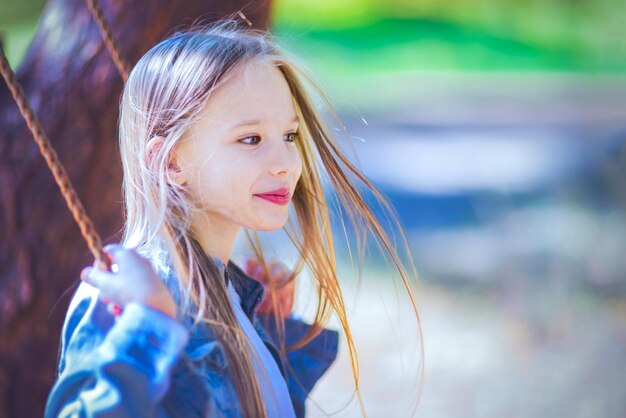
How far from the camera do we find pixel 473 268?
1601 mm

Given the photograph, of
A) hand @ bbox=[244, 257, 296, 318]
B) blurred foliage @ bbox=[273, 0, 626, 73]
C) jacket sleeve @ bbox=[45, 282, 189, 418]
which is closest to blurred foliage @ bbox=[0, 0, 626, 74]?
blurred foliage @ bbox=[273, 0, 626, 73]

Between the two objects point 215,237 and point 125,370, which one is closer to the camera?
point 125,370

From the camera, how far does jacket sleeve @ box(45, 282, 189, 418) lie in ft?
1.86

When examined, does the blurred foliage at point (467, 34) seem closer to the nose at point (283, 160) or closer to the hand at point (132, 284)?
the nose at point (283, 160)

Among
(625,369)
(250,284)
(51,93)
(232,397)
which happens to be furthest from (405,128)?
(232,397)

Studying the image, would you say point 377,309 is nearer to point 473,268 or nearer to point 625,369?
point 473,268

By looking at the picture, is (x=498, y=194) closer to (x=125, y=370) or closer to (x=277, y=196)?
(x=277, y=196)

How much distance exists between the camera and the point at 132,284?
0.60 meters

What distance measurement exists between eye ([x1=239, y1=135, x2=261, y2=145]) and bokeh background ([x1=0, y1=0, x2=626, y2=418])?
2.72 ft

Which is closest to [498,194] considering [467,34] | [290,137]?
[467,34]

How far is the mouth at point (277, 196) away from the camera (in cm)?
72

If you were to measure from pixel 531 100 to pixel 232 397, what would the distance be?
3.63 ft

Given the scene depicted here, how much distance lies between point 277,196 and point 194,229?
0.08 m

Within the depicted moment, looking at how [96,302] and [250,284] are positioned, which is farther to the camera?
[250,284]
